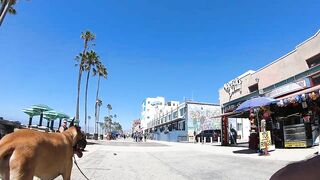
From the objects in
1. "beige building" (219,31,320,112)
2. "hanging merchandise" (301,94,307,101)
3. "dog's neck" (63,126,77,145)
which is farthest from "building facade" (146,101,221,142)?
"dog's neck" (63,126,77,145)

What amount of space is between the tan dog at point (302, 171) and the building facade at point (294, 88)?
17.1 metres

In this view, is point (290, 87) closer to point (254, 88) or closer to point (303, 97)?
point (303, 97)

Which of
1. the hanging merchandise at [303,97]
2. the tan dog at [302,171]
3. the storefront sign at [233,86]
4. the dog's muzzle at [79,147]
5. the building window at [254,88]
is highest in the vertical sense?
the storefront sign at [233,86]

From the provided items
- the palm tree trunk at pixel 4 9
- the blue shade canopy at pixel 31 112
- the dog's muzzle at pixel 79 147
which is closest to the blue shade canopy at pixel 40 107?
the blue shade canopy at pixel 31 112

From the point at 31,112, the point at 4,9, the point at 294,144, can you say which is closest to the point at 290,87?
the point at 294,144

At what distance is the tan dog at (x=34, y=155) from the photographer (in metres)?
3.61

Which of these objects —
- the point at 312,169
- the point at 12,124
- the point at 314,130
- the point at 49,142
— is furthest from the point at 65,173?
the point at 12,124

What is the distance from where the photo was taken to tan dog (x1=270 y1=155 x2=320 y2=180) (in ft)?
5.20

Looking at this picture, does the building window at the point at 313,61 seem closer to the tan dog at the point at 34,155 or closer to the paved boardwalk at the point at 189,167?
the paved boardwalk at the point at 189,167

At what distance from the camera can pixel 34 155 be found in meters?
3.83

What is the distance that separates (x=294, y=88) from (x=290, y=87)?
1.77ft

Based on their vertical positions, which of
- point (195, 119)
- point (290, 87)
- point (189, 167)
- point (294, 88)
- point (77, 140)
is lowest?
point (189, 167)

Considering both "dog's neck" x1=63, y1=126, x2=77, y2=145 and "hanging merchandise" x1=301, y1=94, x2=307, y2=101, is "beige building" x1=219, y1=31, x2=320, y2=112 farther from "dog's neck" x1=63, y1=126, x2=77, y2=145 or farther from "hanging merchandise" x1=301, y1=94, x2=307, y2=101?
"dog's neck" x1=63, y1=126, x2=77, y2=145

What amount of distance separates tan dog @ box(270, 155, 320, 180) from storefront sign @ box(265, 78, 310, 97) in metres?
21.5
